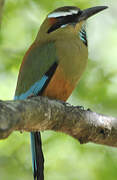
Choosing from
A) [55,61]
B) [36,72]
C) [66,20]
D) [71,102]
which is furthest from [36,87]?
[71,102]

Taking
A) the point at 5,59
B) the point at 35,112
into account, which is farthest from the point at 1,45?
the point at 35,112

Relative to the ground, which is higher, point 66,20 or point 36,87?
point 66,20

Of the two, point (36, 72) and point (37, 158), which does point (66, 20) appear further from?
point (37, 158)

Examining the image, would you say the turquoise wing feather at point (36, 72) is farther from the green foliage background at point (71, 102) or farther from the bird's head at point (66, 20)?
the green foliage background at point (71, 102)

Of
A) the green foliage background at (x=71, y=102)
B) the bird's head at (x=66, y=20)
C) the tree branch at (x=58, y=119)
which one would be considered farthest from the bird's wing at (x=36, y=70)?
the tree branch at (x=58, y=119)

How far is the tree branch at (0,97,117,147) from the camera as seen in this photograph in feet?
12.1

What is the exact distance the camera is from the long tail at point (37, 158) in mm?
5188

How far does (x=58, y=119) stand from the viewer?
176 inches

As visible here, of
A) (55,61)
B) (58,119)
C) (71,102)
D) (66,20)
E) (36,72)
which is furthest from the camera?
(71,102)

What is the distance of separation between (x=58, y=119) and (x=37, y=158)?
102 centimetres

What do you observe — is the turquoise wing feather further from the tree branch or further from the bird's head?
the tree branch

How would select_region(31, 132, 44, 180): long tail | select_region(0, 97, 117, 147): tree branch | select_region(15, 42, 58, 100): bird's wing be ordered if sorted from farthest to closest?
1. select_region(15, 42, 58, 100): bird's wing
2. select_region(31, 132, 44, 180): long tail
3. select_region(0, 97, 117, 147): tree branch

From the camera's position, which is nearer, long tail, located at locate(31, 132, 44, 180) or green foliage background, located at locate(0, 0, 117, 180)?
long tail, located at locate(31, 132, 44, 180)

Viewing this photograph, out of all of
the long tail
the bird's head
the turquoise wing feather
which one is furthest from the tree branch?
the bird's head
